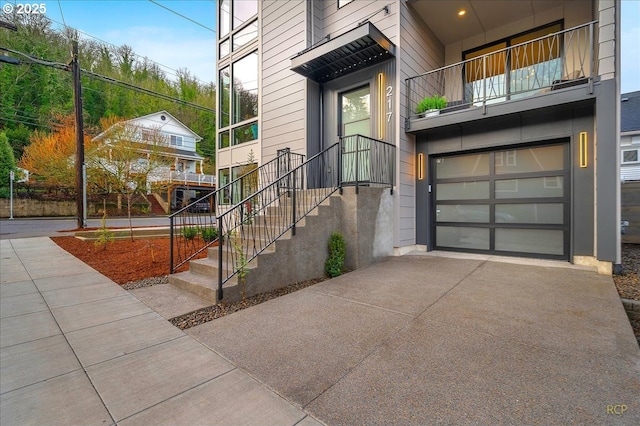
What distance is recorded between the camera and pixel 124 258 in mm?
5859

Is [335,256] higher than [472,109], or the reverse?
[472,109]

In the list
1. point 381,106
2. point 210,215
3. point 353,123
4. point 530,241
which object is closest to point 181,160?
point 210,215

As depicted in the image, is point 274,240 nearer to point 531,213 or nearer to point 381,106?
point 381,106

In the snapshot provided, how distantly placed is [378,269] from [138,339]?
3.71 m

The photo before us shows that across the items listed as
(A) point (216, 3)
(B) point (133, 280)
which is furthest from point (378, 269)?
(A) point (216, 3)

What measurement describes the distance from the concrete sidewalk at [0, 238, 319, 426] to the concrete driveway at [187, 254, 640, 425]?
0.19 meters

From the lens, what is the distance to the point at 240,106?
9742mm

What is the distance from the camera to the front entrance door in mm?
6348

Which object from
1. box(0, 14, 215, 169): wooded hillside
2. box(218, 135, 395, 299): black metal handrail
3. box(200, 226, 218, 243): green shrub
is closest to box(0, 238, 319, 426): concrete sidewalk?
box(218, 135, 395, 299): black metal handrail

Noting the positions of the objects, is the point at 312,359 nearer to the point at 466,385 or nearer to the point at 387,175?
the point at 466,385

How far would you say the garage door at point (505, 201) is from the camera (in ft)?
17.4

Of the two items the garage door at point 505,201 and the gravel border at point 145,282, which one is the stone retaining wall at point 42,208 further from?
the garage door at point 505,201

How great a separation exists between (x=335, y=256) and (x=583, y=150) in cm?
468

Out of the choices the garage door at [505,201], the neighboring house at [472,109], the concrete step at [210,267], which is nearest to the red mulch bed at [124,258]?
the concrete step at [210,267]
